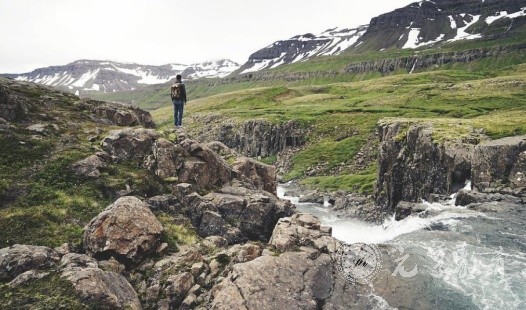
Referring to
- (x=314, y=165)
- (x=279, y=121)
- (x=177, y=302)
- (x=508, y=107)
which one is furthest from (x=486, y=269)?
(x=279, y=121)

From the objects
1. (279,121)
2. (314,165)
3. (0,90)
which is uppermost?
(0,90)

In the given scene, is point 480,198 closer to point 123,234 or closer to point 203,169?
point 203,169

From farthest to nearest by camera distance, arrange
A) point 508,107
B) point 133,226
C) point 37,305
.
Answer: point 508,107 → point 133,226 → point 37,305

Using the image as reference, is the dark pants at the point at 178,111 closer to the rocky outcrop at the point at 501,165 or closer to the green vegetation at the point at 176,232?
the green vegetation at the point at 176,232

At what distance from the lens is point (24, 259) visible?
18391 mm

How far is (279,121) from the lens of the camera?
138 metres

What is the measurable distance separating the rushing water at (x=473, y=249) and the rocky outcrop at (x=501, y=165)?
6.98 m

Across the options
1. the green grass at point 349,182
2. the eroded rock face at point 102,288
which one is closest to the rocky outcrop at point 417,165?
the green grass at point 349,182

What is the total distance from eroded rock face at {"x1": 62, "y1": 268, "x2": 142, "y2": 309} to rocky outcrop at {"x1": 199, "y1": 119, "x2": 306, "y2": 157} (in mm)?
113117

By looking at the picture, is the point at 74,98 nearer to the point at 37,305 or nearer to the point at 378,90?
the point at 37,305

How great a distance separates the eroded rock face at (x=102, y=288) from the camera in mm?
17172

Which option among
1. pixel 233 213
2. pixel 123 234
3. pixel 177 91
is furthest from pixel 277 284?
pixel 177 91

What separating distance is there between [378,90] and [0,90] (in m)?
172

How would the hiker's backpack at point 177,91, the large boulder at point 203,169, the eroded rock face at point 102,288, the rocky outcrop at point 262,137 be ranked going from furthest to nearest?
the rocky outcrop at point 262,137, the hiker's backpack at point 177,91, the large boulder at point 203,169, the eroded rock face at point 102,288
